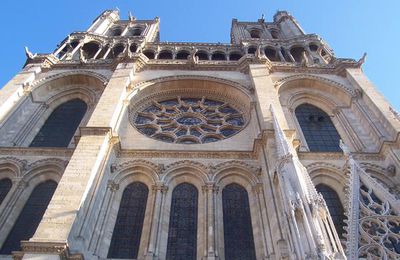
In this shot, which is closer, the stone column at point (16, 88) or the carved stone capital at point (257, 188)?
the carved stone capital at point (257, 188)

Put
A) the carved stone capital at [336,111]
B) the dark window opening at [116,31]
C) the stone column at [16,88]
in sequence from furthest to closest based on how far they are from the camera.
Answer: the dark window opening at [116,31]
the carved stone capital at [336,111]
the stone column at [16,88]

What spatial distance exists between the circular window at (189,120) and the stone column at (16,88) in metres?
5.21

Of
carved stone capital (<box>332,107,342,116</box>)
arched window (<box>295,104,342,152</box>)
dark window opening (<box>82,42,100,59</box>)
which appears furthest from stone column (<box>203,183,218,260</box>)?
→ dark window opening (<box>82,42,100,59</box>)

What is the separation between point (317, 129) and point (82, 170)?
34.6ft

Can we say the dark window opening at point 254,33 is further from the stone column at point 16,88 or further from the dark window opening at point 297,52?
the stone column at point 16,88

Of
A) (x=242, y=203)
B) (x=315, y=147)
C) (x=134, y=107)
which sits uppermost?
(x=134, y=107)

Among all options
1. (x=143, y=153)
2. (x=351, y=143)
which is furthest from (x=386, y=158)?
(x=143, y=153)

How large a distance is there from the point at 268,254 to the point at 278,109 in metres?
6.70

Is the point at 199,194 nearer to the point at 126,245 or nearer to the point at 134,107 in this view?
the point at 126,245

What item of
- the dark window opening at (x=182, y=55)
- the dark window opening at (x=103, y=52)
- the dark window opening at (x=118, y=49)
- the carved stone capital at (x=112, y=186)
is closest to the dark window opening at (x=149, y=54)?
the dark window opening at (x=182, y=55)

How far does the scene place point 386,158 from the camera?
16078 millimetres

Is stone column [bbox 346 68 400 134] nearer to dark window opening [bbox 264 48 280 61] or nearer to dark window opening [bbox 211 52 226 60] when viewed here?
dark window opening [bbox 264 48 280 61]

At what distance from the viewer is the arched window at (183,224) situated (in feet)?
43.5

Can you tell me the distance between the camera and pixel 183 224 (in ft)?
46.8
